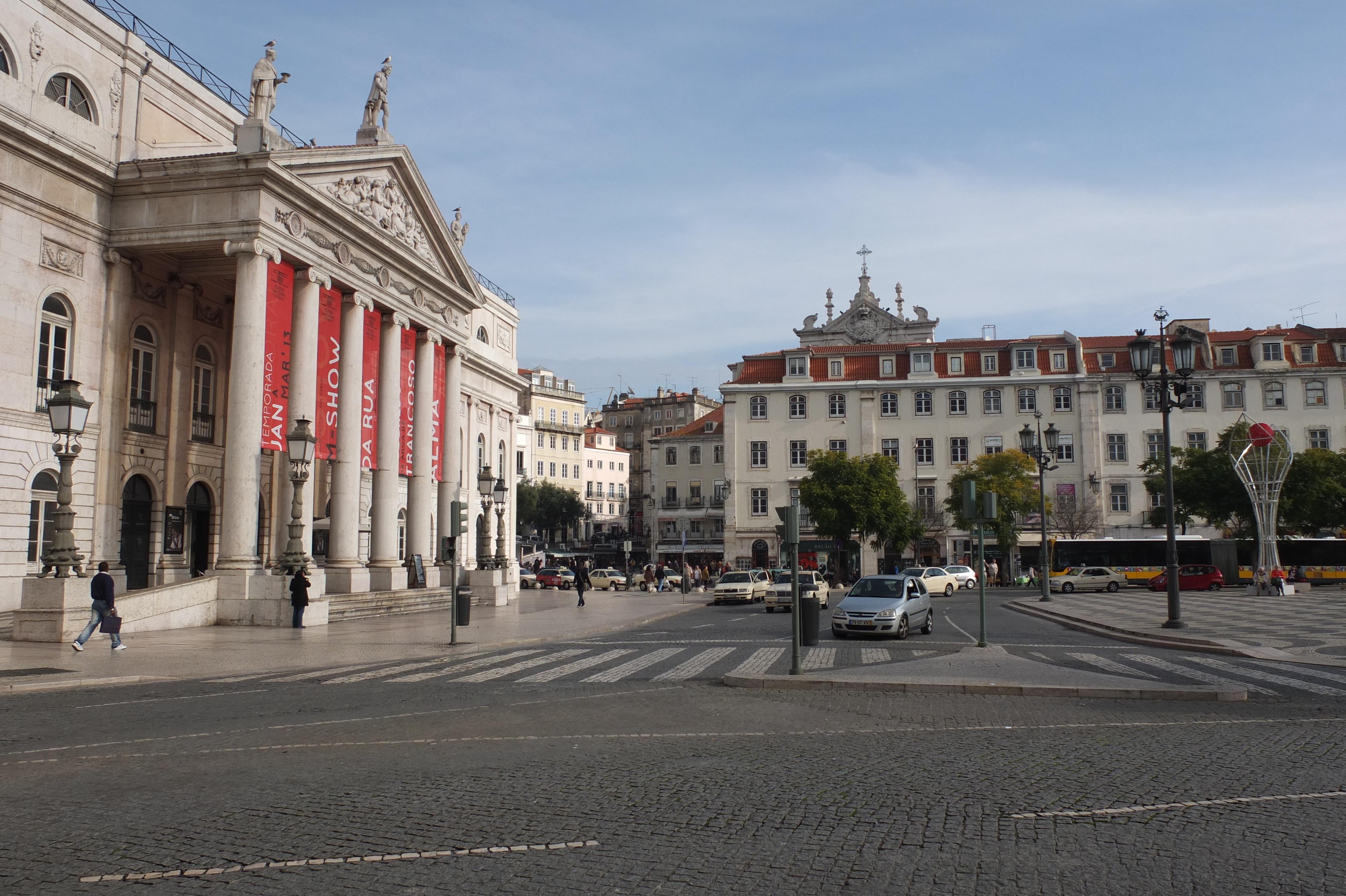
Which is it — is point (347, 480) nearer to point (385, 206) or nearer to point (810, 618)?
point (385, 206)

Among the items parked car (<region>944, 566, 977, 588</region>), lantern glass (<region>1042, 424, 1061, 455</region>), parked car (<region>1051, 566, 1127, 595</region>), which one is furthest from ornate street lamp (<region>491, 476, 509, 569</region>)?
parked car (<region>1051, 566, 1127, 595</region>)

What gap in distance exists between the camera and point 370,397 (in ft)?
113

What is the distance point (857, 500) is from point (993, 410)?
1665 cm

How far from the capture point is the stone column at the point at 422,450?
38656 millimetres

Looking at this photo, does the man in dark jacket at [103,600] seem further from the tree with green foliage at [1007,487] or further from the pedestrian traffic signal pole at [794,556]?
the tree with green foliage at [1007,487]

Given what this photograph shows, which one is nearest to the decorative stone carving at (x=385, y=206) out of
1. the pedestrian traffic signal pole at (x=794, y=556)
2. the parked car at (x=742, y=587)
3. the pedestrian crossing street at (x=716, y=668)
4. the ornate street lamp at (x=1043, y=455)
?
the parked car at (x=742, y=587)

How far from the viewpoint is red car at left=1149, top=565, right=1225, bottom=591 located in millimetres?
50312

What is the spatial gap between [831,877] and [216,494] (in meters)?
32.7

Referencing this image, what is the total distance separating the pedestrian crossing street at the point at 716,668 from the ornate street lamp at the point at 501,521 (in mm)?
15956

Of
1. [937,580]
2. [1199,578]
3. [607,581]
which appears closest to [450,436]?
[607,581]

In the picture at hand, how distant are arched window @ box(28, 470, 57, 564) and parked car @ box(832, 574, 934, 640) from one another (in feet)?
66.6

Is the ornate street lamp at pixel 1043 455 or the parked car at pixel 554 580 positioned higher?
the ornate street lamp at pixel 1043 455

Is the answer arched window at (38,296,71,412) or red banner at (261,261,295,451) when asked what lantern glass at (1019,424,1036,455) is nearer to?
red banner at (261,261,295,451)

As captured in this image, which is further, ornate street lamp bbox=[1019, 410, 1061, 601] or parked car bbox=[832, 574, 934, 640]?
ornate street lamp bbox=[1019, 410, 1061, 601]
